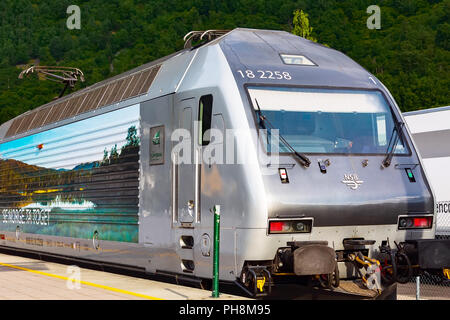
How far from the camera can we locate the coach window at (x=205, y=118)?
30.1 feet

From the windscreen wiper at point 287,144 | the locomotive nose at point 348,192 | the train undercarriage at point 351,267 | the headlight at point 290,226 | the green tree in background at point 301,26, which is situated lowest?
the train undercarriage at point 351,267

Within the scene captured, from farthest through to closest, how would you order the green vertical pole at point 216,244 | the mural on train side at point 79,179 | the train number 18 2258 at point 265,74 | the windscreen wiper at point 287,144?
the mural on train side at point 79,179 < the train number 18 2258 at point 265,74 < the windscreen wiper at point 287,144 < the green vertical pole at point 216,244

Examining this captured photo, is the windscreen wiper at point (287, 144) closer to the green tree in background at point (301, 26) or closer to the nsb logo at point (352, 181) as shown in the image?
the nsb logo at point (352, 181)

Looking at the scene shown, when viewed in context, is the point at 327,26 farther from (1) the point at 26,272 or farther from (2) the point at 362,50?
(1) the point at 26,272

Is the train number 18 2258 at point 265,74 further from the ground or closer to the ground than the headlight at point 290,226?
further from the ground

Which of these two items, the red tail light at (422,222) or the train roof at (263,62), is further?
the train roof at (263,62)

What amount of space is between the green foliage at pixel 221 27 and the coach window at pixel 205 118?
139 feet

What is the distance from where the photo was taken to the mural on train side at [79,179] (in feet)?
37.7

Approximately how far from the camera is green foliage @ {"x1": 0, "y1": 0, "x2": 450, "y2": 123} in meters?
61.8

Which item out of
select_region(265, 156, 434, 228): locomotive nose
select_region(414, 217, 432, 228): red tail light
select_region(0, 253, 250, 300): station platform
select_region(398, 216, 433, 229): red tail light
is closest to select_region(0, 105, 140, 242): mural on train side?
select_region(0, 253, 250, 300): station platform

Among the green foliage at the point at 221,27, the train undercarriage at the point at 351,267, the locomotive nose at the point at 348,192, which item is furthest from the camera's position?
the green foliage at the point at 221,27

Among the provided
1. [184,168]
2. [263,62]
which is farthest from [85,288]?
[263,62]

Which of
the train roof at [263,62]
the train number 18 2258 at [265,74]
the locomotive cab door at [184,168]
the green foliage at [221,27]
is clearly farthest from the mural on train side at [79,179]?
the green foliage at [221,27]

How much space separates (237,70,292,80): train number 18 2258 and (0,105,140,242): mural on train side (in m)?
2.69
